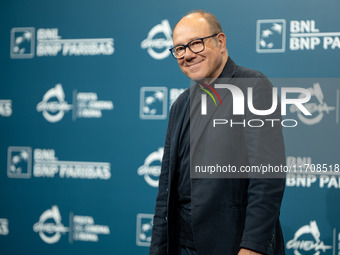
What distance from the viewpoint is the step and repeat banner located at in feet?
8.61

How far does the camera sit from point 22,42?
10.8ft

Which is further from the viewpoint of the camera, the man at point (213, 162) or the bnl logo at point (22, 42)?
the bnl logo at point (22, 42)

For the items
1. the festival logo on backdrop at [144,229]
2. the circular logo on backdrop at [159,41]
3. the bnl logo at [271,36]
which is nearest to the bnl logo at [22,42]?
the circular logo on backdrop at [159,41]

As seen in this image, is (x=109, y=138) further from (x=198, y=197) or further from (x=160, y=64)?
(x=198, y=197)

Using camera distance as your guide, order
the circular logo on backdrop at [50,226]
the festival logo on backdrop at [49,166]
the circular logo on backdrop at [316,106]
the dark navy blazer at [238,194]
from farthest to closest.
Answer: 1. the circular logo on backdrop at [50,226]
2. the festival logo on backdrop at [49,166]
3. the circular logo on backdrop at [316,106]
4. the dark navy blazer at [238,194]

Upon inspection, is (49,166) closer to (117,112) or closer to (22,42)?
(117,112)

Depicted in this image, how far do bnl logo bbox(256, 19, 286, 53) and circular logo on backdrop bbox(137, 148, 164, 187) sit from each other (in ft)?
3.44

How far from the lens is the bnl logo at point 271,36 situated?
2689mm

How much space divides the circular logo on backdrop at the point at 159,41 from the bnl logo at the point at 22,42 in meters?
1.01

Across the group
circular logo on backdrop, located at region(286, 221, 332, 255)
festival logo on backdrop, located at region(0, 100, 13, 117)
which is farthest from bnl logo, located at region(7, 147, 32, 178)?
circular logo on backdrop, located at region(286, 221, 332, 255)

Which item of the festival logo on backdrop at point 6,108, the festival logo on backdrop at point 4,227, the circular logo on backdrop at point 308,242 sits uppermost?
the festival logo on backdrop at point 6,108

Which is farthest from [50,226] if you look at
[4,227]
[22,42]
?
[22,42]

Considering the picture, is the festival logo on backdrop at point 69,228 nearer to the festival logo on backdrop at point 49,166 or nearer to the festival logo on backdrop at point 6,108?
the festival logo on backdrop at point 49,166

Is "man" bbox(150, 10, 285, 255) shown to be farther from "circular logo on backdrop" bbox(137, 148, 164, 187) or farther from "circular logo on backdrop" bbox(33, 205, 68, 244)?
"circular logo on backdrop" bbox(33, 205, 68, 244)
